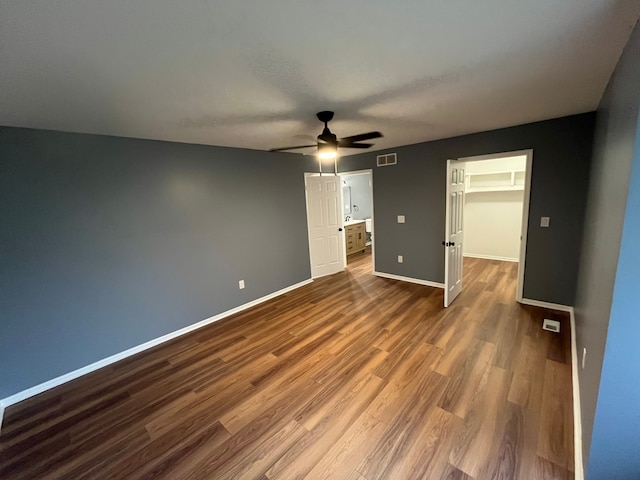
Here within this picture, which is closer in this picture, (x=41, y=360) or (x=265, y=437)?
(x=265, y=437)

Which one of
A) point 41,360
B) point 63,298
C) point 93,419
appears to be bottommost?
point 93,419

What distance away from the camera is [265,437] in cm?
183

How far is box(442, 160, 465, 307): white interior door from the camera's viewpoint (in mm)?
3432

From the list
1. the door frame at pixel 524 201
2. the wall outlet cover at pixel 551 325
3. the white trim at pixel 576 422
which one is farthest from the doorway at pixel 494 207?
the white trim at pixel 576 422

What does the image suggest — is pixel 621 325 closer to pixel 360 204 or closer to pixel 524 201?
pixel 524 201

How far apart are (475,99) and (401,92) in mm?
745

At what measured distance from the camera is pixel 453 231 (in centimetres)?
362

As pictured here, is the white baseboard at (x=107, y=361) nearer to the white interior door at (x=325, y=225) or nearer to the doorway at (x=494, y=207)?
the white interior door at (x=325, y=225)

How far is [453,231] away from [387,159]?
169 cm

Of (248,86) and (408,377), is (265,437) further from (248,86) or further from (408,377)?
(248,86)

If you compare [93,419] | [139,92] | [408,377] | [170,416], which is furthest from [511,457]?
[139,92]

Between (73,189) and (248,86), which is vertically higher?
(248,86)

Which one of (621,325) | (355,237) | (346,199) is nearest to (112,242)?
(621,325)

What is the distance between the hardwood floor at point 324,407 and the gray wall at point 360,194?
4811 mm
